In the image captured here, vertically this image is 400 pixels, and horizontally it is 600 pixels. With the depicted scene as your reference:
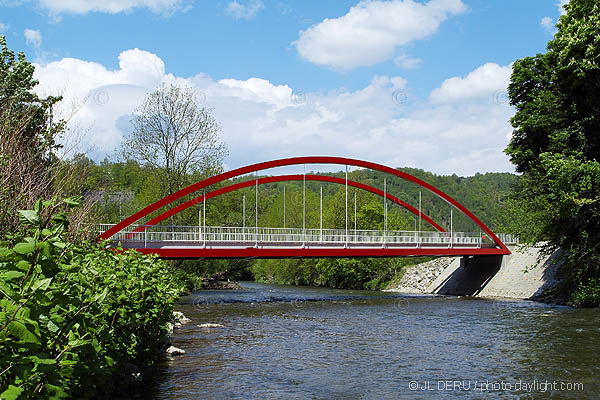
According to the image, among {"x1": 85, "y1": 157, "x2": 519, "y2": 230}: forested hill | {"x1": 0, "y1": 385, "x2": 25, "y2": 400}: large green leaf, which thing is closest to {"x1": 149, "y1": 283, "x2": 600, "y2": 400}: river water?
{"x1": 0, "y1": 385, "x2": 25, "y2": 400}: large green leaf

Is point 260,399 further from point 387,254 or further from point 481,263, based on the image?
point 481,263

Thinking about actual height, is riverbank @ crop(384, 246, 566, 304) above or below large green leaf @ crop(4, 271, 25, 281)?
below

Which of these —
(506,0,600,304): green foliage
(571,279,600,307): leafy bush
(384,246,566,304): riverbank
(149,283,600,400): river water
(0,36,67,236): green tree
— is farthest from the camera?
(384,246,566,304): riverbank

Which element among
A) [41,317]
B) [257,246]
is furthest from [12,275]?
[257,246]

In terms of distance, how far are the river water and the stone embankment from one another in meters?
10.1

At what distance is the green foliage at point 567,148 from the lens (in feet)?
85.3

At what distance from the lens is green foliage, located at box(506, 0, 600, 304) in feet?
85.3

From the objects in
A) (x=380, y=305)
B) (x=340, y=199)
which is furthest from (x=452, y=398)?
(x=340, y=199)

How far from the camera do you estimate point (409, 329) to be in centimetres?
2173

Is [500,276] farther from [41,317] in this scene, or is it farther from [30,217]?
[30,217]

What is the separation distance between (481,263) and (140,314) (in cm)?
4064

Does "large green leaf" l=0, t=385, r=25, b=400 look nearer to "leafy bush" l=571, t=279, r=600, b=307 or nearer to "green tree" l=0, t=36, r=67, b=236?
"green tree" l=0, t=36, r=67, b=236

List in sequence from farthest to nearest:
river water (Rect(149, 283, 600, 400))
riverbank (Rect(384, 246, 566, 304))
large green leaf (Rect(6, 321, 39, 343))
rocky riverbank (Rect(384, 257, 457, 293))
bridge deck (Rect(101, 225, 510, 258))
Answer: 1. rocky riverbank (Rect(384, 257, 457, 293))
2. riverbank (Rect(384, 246, 566, 304))
3. bridge deck (Rect(101, 225, 510, 258))
4. river water (Rect(149, 283, 600, 400))
5. large green leaf (Rect(6, 321, 39, 343))

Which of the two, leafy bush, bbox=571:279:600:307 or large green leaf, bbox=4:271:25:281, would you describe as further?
leafy bush, bbox=571:279:600:307
